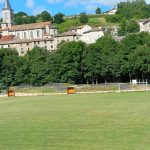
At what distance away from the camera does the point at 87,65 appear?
274ft

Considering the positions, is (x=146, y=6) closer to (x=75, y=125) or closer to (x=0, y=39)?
(x=0, y=39)

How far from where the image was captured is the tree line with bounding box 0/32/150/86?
80250 mm

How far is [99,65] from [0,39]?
6698cm

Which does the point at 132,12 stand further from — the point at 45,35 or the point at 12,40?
the point at 12,40

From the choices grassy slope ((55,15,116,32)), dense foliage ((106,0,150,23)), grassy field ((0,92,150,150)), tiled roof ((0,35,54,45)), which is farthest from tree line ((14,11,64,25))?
grassy field ((0,92,150,150))

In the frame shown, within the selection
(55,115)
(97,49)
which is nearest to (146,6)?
(97,49)

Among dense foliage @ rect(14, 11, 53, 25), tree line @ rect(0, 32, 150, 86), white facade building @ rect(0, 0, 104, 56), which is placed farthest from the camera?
dense foliage @ rect(14, 11, 53, 25)

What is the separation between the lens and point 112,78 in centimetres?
8556

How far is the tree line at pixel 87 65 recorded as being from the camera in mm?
80250

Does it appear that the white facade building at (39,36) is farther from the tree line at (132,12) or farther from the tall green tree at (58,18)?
the tree line at (132,12)

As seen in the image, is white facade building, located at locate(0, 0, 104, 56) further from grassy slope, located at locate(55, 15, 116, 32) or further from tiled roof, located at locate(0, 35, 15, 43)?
grassy slope, located at locate(55, 15, 116, 32)

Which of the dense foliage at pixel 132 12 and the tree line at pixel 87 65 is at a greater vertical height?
the dense foliage at pixel 132 12

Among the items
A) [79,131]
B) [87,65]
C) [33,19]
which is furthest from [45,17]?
[79,131]

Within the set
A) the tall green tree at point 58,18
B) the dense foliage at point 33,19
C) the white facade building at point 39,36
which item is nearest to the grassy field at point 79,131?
the white facade building at point 39,36
